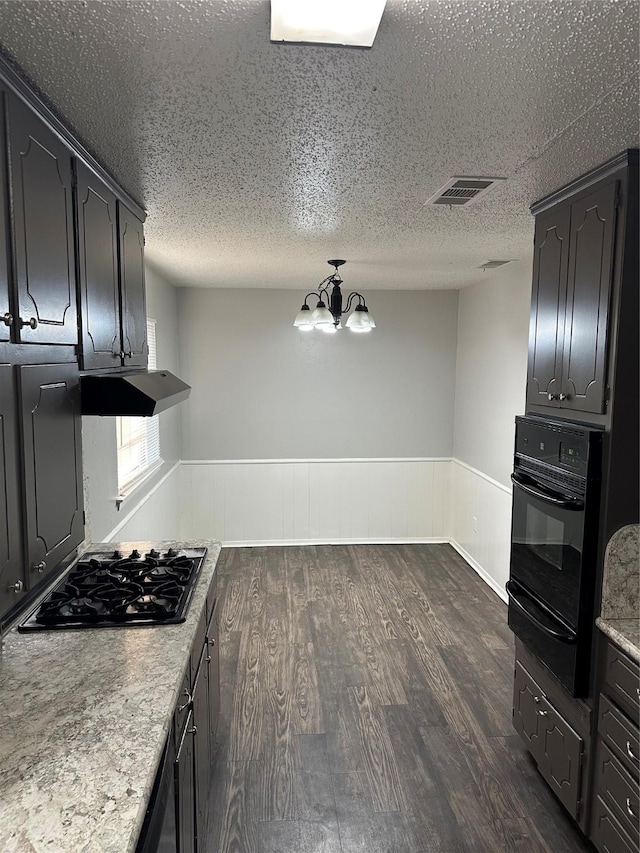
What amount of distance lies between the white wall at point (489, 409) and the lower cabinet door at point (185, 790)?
320cm

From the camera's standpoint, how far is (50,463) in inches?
67.6

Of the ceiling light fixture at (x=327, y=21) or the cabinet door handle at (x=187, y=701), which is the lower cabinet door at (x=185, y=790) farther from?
the ceiling light fixture at (x=327, y=21)

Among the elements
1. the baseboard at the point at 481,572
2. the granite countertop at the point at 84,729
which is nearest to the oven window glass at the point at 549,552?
the granite countertop at the point at 84,729

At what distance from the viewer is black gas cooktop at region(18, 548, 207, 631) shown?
1.97 metres

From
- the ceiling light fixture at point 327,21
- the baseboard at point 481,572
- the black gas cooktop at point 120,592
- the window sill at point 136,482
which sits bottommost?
the baseboard at point 481,572

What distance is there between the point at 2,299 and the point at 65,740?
1.08 meters

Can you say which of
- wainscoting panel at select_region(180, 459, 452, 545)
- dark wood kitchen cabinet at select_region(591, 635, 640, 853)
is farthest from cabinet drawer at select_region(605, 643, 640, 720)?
wainscoting panel at select_region(180, 459, 452, 545)

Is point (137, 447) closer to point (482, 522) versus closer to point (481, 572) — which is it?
point (482, 522)

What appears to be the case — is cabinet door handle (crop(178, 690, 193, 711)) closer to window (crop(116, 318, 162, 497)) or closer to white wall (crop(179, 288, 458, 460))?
window (crop(116, 318, 162, 497))

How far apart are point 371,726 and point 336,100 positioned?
2.86 m

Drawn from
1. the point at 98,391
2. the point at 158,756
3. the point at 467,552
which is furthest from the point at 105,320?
the point at 467,552

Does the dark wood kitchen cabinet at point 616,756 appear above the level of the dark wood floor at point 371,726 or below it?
→ above

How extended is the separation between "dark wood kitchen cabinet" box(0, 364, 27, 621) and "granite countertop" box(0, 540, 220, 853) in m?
0.30

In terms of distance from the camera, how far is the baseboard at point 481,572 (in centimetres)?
456
